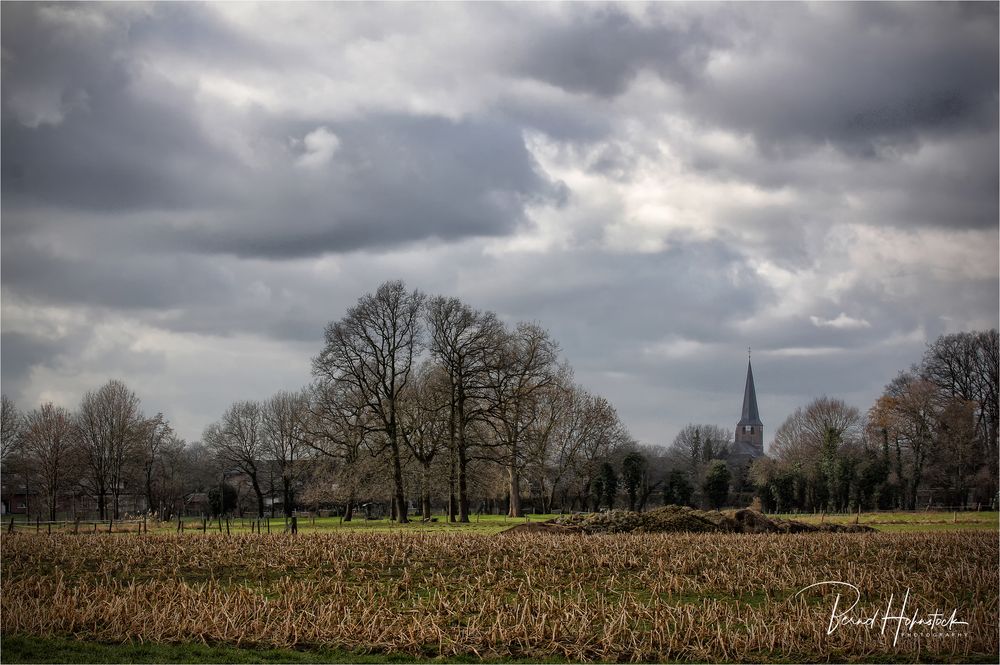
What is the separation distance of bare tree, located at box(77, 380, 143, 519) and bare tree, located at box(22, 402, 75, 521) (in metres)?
1.41

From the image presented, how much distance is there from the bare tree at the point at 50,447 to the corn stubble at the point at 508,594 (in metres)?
47.2

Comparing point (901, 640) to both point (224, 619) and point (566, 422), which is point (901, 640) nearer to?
point (224, 619)

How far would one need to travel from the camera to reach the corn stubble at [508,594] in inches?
583

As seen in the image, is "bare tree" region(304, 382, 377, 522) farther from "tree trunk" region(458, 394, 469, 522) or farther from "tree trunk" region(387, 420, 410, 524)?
"tree trunk" region(458, 394, 469, 522)

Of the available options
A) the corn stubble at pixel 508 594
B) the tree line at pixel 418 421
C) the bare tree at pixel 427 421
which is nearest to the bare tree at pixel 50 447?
the tree line at pixel 418 421

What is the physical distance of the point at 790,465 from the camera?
3184 inches

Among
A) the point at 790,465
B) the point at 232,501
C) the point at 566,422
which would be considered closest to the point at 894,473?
the point at 790,465

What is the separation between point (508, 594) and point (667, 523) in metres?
19.6

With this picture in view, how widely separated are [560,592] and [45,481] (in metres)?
68.4

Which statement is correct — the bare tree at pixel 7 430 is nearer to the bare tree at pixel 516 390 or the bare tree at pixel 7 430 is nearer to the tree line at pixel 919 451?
the bare tree at pixel 516 390

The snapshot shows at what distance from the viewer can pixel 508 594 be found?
1895 centimetres

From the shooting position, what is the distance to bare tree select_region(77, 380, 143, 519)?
75.1 metres

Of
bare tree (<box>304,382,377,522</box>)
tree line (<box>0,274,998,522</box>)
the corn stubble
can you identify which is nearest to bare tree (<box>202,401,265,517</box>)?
tree line (<box>0,274,998,522</box>)

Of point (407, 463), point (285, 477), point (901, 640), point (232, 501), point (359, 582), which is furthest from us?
point (232, 501)
